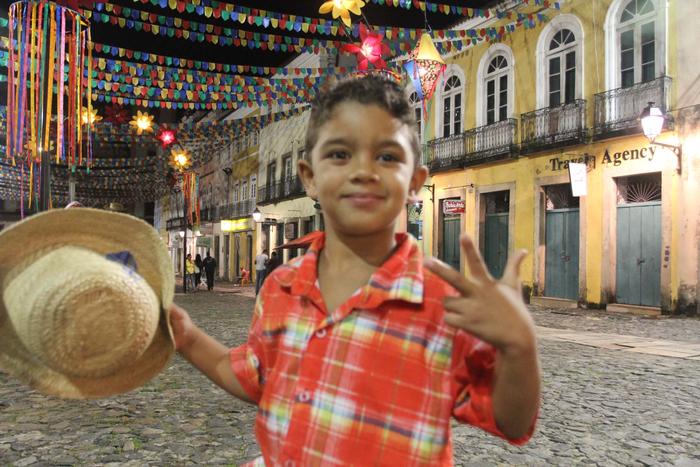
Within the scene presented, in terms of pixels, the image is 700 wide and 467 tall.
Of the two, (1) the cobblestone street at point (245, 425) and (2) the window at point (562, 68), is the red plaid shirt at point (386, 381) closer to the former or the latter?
(1) the cobblestone street at point (245, 425)

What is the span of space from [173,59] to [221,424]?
8.50 metres

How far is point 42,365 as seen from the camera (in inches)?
53.5

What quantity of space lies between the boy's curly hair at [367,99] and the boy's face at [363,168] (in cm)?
2

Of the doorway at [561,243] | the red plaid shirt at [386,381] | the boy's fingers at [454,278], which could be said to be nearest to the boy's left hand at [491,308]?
the boy's fingers at [454,278]

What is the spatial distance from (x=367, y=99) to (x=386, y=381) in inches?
26.5

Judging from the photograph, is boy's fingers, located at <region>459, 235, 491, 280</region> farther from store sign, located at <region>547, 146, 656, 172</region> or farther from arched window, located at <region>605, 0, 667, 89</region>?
arched window, located at <region>605, 0, 667, 89</region>

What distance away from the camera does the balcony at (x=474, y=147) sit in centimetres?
1670

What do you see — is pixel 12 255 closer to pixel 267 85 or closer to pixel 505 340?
pixel 505 340

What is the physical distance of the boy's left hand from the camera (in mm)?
1060

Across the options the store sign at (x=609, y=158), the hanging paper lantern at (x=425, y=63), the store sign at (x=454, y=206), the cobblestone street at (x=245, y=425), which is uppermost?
the hanging paper lantern at (x=425, y=63)

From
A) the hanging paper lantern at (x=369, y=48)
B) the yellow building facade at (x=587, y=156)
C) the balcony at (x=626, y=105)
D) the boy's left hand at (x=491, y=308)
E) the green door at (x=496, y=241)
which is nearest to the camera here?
the boy's left hand at (x=491, y=308)

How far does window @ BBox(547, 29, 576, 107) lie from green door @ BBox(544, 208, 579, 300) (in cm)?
329

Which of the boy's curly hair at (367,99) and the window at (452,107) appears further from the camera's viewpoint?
the window at (452,107)

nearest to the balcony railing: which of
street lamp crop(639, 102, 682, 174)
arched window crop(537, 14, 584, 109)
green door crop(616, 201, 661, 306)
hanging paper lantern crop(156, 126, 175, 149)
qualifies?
arched window crop(537, 14, 584, 109)
